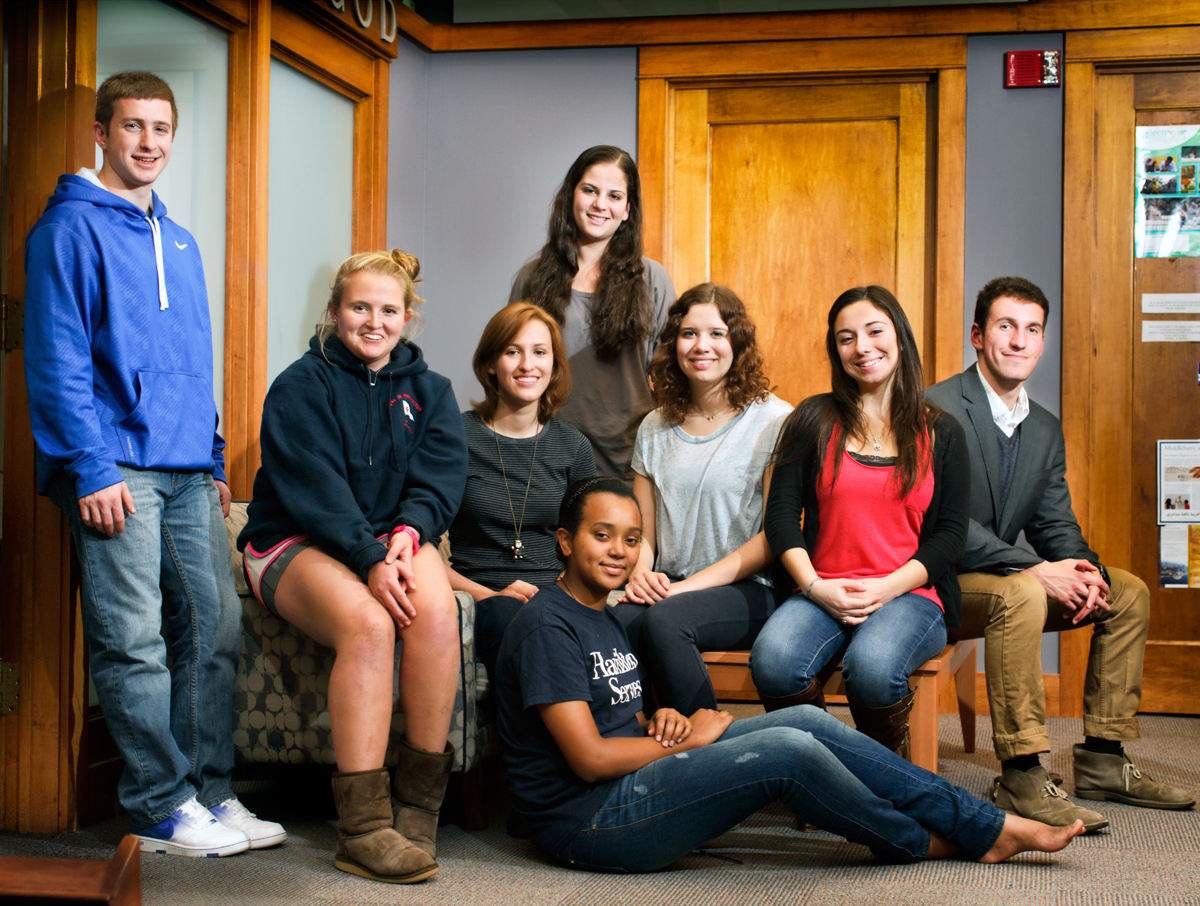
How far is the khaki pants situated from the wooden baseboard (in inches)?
36.2

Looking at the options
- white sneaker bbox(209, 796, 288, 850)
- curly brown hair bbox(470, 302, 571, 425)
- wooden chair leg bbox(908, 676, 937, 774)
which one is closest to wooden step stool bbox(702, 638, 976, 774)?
wooden chair leg bbox(908, 676, 937, 774)

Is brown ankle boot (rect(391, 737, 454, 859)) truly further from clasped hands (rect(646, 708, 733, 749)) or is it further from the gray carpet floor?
clasped hands (rect(646, 708, 733, 749))

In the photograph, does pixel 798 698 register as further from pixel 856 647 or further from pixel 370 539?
pixel 370 539

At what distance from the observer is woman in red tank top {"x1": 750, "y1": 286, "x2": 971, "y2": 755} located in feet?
7.09

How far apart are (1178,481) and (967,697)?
1192 millimetres

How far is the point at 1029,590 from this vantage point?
7.94ft

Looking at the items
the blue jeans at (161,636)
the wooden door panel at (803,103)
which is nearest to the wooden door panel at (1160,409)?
the wooden door panel at (803,103)

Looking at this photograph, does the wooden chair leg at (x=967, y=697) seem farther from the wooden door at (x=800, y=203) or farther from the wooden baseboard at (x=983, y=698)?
the wooden door at (x=800, y=203)

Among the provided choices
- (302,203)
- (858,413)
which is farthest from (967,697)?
(302,203)

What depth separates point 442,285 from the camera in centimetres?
387

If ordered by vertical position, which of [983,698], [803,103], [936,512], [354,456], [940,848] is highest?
[803,103]

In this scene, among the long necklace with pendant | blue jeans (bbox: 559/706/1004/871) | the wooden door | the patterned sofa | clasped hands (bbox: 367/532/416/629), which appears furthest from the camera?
the wooden door

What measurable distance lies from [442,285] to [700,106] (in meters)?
1.12

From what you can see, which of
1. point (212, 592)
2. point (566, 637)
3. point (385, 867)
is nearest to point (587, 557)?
point (566, 637)
